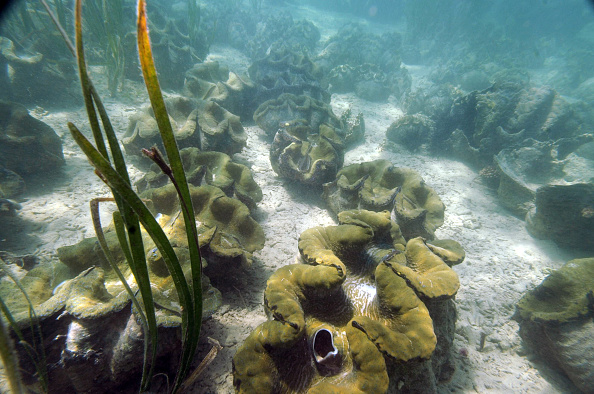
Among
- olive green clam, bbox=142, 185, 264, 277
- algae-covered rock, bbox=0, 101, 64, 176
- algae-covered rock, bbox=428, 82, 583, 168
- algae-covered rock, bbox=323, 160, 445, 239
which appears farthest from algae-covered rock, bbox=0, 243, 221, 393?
algae-covered rock, bbox=428, 82, 583, 168

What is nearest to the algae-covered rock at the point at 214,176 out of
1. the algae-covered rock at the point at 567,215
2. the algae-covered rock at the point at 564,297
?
the algae-covered rock at the point at 564,297

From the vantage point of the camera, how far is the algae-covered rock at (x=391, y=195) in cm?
360

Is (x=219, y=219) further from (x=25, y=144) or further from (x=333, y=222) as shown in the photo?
(x=25, y=144)

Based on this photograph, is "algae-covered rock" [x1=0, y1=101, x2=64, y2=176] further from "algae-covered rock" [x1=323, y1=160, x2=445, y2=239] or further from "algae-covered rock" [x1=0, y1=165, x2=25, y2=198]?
"algae-covered rock" [x1=323, y1=160, x2=445, y2=239]

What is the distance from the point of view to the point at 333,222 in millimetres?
4117

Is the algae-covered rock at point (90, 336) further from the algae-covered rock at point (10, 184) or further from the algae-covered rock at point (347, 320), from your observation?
the algae-covered rock at point (10, 184)

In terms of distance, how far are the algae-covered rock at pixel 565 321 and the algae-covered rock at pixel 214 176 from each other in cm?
401

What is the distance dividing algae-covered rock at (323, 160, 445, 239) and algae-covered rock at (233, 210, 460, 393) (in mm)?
848

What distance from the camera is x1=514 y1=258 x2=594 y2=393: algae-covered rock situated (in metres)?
2.70

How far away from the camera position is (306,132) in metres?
5.10

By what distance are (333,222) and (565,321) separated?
2982mm

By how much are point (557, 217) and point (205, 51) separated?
1199 cm

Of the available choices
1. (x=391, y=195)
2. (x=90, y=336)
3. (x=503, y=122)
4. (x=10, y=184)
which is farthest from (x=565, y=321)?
(x=10, y=184)

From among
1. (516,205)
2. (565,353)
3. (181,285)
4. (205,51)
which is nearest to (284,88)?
(205,51)
